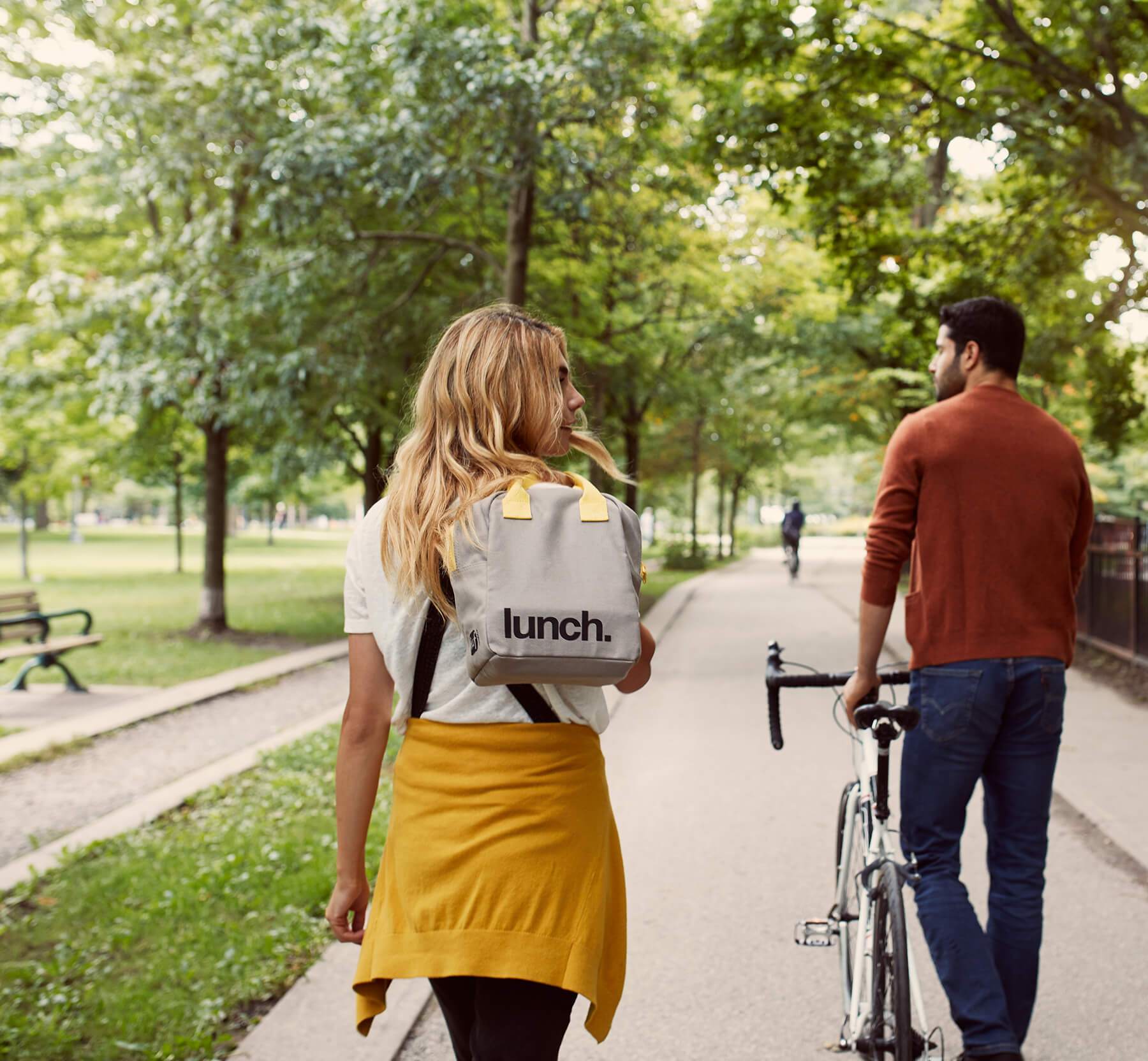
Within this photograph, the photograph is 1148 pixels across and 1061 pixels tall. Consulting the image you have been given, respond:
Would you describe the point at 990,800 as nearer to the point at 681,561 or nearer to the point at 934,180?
the point at 934,180

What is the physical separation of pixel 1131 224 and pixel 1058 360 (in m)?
2.20

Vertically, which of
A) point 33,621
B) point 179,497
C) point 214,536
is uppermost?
point 214,536

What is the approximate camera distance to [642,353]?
60.2ft

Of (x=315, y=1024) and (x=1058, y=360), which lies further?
(x=1058, y=360)

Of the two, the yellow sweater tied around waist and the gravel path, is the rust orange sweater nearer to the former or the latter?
the yellow sweater tied around waist

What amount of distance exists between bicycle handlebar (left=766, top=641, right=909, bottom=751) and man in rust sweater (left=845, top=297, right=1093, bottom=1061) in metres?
0.07

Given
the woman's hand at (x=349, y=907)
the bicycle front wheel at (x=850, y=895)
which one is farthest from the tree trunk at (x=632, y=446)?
the woman's hand at (x=349, y=907)

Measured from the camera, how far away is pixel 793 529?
87.7 feet

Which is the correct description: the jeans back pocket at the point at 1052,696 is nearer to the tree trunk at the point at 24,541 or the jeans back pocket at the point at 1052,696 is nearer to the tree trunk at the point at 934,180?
the tree trunk at the point at 934,180

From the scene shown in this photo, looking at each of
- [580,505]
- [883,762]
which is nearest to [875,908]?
[883,762]

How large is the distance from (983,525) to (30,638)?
12039mm

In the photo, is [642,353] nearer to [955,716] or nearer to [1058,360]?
[1058,360]

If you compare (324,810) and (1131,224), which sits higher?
(1131,224)

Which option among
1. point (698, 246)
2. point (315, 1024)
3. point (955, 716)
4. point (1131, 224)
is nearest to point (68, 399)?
point (698, 246)
